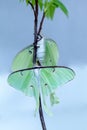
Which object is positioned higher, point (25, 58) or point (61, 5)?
point (61, 5)

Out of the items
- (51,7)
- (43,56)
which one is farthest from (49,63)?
(51,7)

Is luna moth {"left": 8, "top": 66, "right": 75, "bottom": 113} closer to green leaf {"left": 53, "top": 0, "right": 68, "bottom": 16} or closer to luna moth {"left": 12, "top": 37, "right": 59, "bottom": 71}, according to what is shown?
luna moth {"left": 12, "top": 37, "right": 59, "bottom": 71}

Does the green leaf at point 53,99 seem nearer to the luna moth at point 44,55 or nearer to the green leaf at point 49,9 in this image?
the luna moth at point 44,55

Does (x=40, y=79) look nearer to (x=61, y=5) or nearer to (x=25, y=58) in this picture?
(x=25, y=58)

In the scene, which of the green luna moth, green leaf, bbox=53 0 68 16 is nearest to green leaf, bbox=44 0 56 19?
green leaf, bbox=53 0 68 16

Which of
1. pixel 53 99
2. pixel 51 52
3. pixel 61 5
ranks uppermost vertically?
pixel 61 5

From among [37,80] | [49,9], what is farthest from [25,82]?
[49,9]

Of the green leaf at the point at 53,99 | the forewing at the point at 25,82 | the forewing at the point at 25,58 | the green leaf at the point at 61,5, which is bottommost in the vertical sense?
the green leaf at the point at 53,99

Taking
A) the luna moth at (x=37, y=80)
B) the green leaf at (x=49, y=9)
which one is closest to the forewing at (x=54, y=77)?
the luna moth at (x=37, y=80)

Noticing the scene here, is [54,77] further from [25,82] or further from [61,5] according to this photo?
[61,5]
